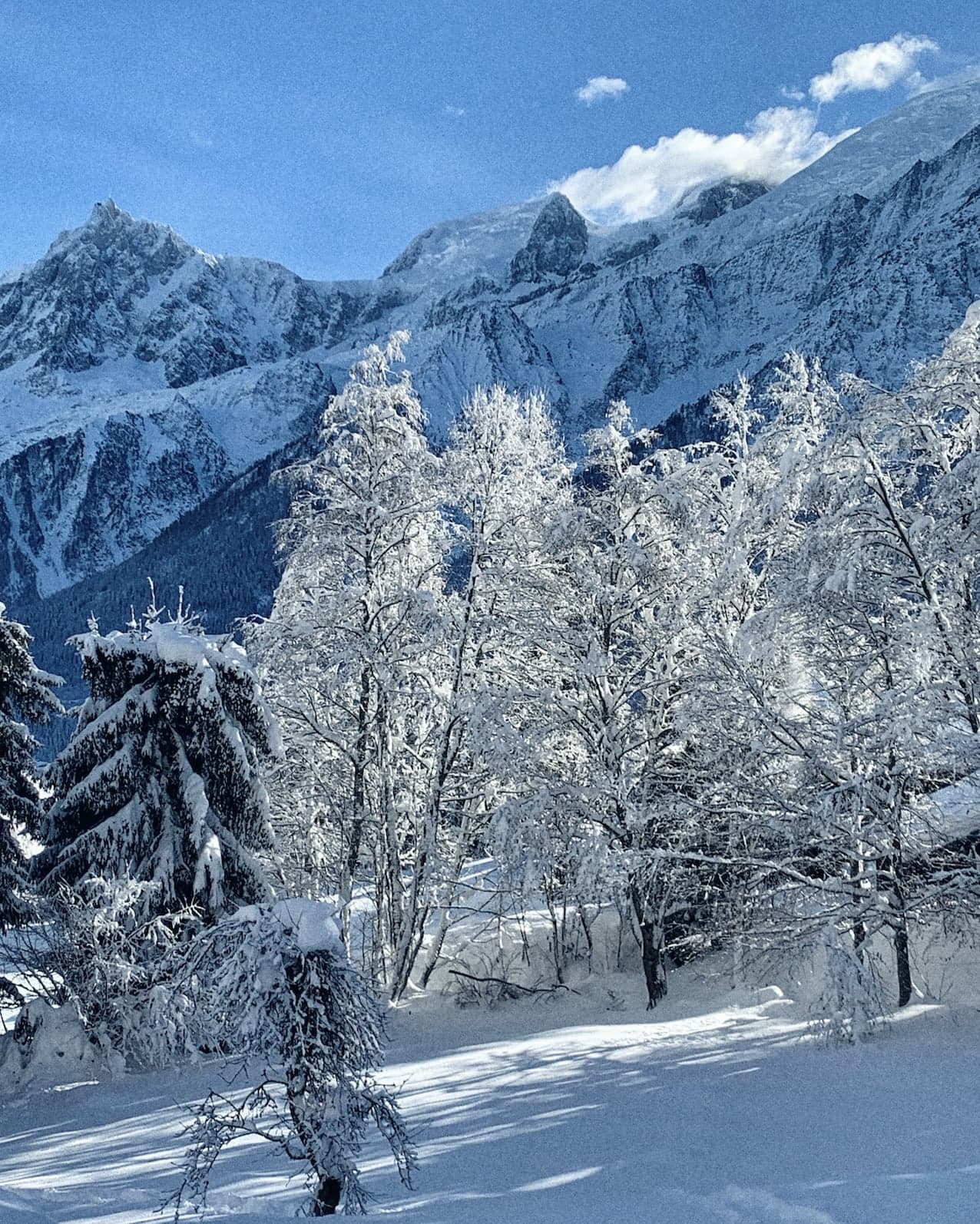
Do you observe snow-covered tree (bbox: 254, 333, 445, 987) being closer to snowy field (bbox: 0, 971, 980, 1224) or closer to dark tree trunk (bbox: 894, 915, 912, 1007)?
snowy field (bbox: 0, 971, 980, 1224)

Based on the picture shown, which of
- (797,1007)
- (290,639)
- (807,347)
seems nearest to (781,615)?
(797,1007)

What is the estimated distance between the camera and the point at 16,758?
1371 centimetres

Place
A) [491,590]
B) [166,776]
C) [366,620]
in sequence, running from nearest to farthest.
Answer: [166,776], [366,620], [491,590]

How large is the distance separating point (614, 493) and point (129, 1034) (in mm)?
9630

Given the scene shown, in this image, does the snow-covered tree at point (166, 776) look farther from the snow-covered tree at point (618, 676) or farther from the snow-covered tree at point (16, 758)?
the snow-covered tree at point (618, 676)

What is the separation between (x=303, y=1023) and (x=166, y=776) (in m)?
8.32

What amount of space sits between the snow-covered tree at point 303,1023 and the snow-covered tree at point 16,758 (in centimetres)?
903

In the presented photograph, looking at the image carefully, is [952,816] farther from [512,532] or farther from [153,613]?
[153,613]

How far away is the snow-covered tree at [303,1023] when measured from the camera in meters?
5.11

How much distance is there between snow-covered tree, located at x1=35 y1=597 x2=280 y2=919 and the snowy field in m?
2.51

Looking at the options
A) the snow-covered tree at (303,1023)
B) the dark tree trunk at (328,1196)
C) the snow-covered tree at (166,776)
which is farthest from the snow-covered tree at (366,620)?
the dark tree trunk at (328,1196)

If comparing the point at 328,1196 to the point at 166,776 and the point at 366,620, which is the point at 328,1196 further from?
the point at 366,620

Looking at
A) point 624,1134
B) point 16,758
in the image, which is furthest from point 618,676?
point 16,758

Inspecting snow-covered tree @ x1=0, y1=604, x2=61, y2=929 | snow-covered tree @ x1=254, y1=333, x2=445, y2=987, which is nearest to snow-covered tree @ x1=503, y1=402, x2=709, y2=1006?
snow-covered tree @ x1=254, y1=333, x2=445, y2=987
